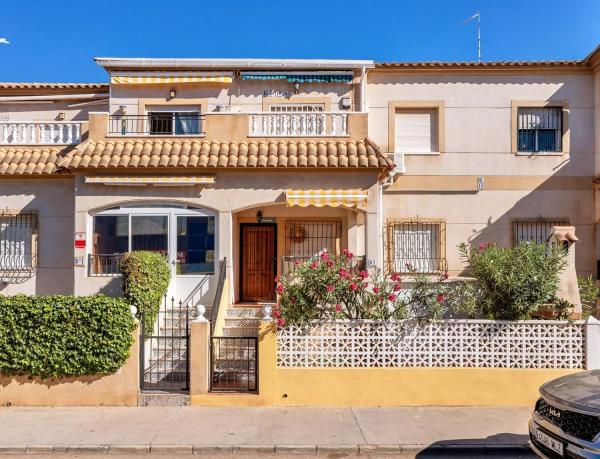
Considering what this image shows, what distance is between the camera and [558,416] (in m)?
4.91

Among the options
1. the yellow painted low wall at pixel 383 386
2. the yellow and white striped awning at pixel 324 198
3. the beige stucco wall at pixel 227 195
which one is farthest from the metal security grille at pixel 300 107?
the yellow painted low wall at pixel 383 386

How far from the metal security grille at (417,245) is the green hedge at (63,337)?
8.14 metres

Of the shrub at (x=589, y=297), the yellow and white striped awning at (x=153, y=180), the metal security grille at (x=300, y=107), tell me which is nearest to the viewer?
the shrub at (x=589, y=297)

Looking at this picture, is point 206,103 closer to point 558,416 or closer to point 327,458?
point 327,458

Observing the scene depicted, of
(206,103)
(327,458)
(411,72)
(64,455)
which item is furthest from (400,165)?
(64,455)

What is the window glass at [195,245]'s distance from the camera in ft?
37.6

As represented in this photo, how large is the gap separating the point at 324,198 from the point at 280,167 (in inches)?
51.5

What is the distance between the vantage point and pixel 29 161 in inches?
468

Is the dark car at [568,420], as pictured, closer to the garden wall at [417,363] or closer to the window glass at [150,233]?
the garden wall at [417,363]

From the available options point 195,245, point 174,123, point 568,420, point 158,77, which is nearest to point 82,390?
point 195,245

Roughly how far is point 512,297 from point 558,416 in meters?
2.94

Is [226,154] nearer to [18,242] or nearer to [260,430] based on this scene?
[18,242]

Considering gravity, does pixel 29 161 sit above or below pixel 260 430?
above

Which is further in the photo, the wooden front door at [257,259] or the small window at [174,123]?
the small window at [174,123]
